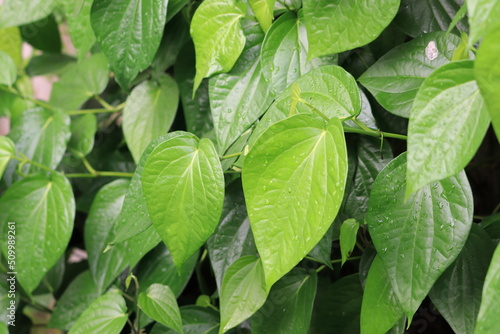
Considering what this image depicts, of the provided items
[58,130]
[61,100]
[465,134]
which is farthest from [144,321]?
[465,134]

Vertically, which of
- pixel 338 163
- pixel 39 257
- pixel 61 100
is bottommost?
pixel 39 257

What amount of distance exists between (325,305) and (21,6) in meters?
0.62

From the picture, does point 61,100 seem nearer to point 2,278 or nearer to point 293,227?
point 2,278

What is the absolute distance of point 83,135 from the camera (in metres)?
0.83

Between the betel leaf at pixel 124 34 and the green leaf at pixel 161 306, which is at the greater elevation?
the betel leaf at pixel 124 34

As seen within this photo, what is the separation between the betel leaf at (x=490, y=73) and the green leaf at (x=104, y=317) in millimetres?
497

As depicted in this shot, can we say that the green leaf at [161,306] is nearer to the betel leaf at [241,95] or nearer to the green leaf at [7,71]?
the betel leaf at [241,95]

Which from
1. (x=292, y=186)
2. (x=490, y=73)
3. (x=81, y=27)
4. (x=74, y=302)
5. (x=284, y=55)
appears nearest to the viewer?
(x=490, y=73)

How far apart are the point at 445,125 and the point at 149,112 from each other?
505 millimetres

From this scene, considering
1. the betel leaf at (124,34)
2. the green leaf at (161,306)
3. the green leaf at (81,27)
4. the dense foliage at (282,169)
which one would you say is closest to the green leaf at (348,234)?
the dense foliage at (282,169)

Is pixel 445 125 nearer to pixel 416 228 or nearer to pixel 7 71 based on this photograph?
pixel 416 228

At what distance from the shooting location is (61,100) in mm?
896

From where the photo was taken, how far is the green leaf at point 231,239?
0.60m

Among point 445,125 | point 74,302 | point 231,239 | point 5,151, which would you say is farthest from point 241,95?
point 74,302
